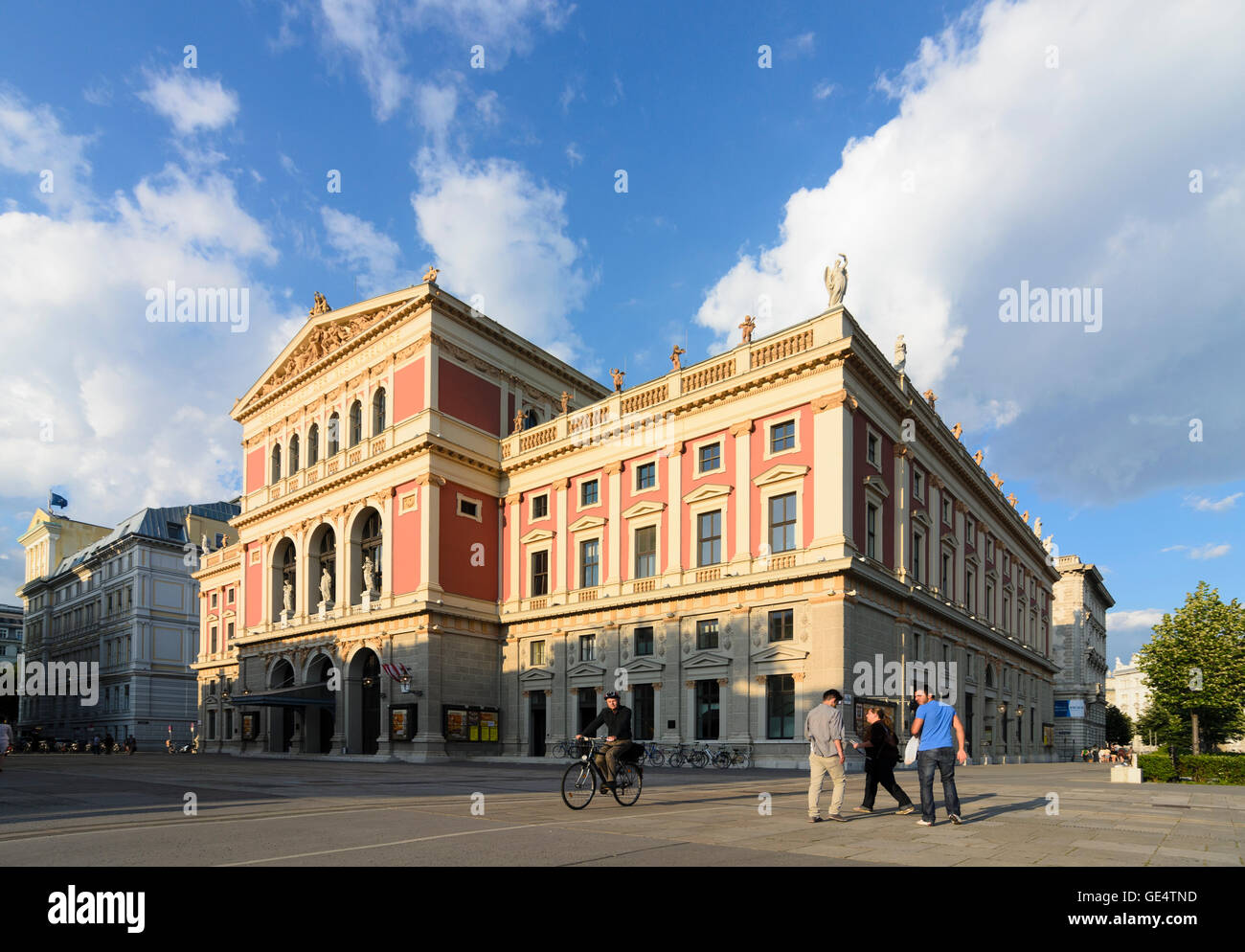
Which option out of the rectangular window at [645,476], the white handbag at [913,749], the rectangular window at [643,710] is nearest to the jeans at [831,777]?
the white handbag at [913,749]

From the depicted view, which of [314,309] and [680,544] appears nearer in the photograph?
[680,544]

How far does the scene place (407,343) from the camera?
4459cm

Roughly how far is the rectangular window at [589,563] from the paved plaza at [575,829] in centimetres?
2102

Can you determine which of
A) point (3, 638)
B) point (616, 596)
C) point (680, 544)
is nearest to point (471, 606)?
point (616, 596)

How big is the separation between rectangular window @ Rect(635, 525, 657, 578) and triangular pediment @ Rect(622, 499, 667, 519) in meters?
0.68

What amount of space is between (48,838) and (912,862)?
1043 centimetres

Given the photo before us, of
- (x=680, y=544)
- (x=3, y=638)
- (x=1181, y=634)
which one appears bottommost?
(x=3, y=638)

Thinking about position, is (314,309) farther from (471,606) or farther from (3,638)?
(3,638)

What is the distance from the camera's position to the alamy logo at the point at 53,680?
8656 cm

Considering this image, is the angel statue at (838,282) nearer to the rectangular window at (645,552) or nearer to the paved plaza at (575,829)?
the rectangular window at (645,552)

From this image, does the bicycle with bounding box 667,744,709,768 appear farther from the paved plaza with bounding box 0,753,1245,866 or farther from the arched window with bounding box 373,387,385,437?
the arched window with bounding box 373,387,385,437

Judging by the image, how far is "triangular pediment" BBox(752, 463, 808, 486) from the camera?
1308 inches

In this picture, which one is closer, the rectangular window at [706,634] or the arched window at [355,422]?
the rectangular window at [706,634]
